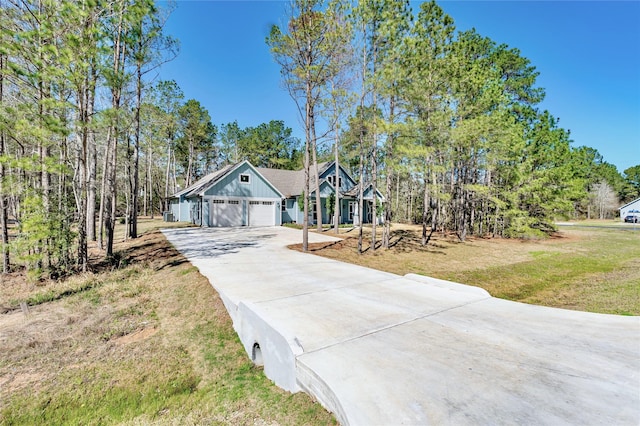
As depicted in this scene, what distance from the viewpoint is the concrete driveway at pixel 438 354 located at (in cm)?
237

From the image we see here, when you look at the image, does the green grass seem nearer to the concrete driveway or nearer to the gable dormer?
the concrete driveway

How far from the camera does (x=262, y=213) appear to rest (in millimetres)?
21719

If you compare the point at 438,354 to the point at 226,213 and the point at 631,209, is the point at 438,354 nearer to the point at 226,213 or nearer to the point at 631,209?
the point at 226,213

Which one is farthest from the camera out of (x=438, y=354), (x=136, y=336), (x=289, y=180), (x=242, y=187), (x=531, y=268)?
(x=289, y=180)

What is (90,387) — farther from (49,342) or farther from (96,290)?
(96,290)

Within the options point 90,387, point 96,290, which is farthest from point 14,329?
point 90,387

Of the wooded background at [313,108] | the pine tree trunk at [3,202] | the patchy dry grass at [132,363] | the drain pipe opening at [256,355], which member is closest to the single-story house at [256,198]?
the wooded background at [313,108]

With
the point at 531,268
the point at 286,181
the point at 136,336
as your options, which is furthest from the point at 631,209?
the point at 136,336

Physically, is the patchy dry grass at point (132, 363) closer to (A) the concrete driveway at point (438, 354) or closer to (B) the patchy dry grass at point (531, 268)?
(A) the concrete driveway at point (438, 354)

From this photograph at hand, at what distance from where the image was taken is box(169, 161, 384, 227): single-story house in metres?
20.0

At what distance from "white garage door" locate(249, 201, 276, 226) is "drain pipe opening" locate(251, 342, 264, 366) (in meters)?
17.7

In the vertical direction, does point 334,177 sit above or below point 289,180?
above

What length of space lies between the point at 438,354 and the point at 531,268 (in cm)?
870

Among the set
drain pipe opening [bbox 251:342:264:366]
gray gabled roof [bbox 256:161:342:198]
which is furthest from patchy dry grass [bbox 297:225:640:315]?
gray gabled roof [bbox 256:161:342:198]
